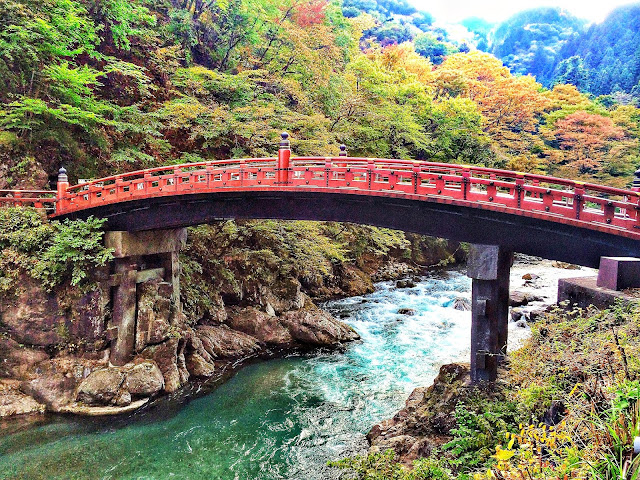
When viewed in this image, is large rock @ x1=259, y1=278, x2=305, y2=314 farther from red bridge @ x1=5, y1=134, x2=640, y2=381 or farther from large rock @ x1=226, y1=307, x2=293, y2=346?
red bridge @ x1=5, y1=134, x2=640, y2=381

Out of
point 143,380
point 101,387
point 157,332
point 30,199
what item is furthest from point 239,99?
point 101,387

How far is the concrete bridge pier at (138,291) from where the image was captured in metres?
13.6

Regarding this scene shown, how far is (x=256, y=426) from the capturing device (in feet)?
Answer: 38.4

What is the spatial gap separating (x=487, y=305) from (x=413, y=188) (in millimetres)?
Result: 3617

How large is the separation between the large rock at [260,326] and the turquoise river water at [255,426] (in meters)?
1.46

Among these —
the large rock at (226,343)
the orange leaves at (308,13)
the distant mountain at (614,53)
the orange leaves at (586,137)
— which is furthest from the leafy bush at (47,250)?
the distant mountain at (614,53)

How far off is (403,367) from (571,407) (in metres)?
10.7

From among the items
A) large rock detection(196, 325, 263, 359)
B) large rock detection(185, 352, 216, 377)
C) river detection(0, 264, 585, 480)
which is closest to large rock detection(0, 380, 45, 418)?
river detection(0, 264, 585, 480)

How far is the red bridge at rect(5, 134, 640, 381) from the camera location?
8.90 meters

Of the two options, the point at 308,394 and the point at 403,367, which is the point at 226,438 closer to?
the point at 308,394

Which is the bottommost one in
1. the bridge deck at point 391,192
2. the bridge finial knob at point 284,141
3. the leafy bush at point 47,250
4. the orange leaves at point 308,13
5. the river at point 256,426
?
the river at point 256,426

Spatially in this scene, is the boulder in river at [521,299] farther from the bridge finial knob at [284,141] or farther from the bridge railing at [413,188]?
the bridge finial knob at [284,141]

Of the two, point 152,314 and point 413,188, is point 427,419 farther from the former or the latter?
point 152,314

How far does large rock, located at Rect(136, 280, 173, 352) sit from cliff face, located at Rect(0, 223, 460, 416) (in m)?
0.03
